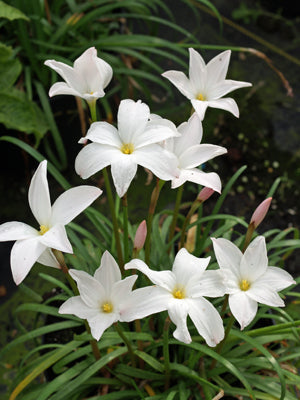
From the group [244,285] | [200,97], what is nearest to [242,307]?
[244,285]

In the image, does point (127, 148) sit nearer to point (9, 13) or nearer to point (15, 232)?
point (15, 232)

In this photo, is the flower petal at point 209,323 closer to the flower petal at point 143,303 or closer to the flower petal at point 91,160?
the flower petal at point 143,303

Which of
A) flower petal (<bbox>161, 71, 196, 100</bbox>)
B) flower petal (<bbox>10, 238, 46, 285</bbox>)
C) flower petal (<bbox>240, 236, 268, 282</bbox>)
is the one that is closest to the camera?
flower petal (<bbox>10, 238, 46, 285</bbox>)

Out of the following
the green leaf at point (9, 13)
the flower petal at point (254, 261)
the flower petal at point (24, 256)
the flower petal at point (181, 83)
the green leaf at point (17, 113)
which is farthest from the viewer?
the green leaf at point (17, 113)

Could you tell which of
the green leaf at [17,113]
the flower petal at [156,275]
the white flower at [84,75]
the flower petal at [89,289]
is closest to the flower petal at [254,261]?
the flower petal at [156,275]

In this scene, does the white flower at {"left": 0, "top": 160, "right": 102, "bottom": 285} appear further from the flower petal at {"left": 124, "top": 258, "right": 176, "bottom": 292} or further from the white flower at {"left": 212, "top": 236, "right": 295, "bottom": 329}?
the white flower at {"left": 212, "top": 236, "right": 295, "bottom": 329}

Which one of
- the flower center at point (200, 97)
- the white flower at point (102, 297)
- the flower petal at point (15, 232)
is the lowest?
the white flower at point (102, 297)

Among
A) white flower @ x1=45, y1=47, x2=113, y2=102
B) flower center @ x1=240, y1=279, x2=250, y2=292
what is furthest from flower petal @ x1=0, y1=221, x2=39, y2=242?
flower center @ x1=240, y1=279, x2=250, y2=292
